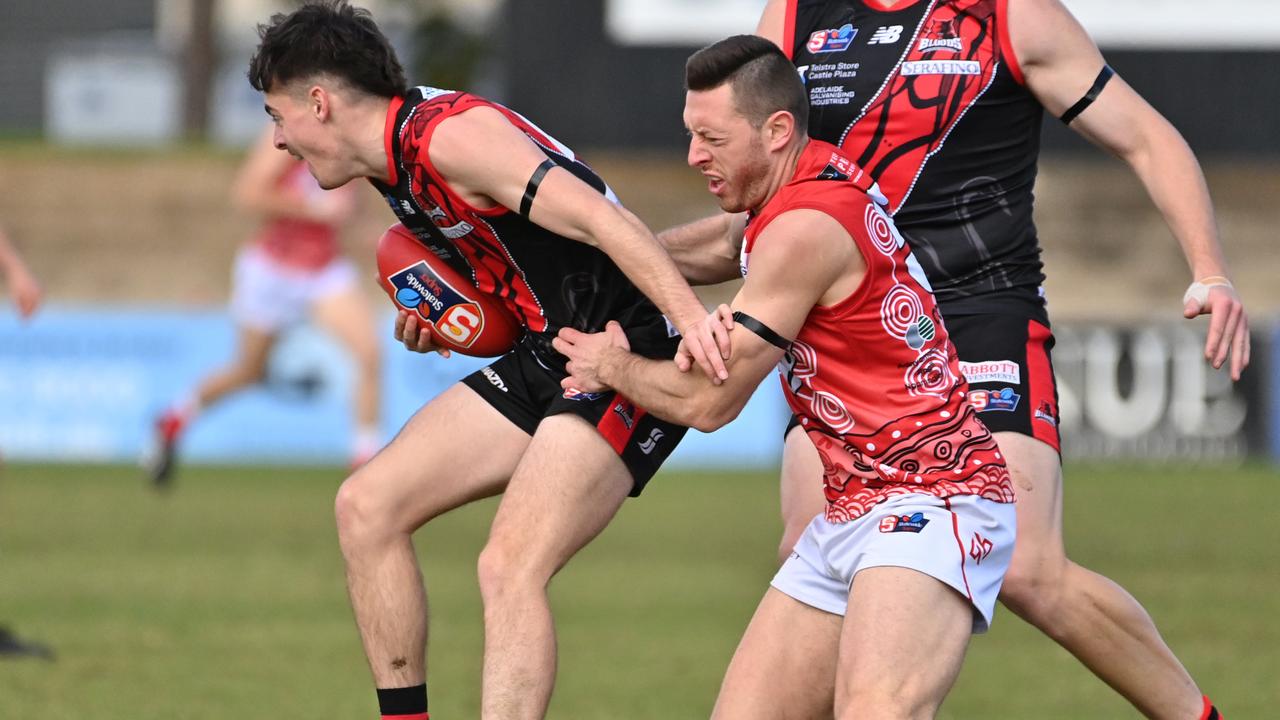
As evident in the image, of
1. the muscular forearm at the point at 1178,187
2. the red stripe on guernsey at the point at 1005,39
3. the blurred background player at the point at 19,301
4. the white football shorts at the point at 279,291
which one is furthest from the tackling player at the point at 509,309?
the white football shorts at the point at 279,291

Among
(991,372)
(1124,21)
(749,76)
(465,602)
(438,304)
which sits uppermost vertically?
(749,76)

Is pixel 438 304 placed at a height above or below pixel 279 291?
above

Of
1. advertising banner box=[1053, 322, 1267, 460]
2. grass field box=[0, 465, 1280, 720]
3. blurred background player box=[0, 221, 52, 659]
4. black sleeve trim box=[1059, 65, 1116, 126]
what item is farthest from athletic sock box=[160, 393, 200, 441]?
black sleeve trim box=[1059, 65, 1116, 126]

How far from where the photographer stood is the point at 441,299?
5.86 m

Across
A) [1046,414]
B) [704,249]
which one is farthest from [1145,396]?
[704,249]

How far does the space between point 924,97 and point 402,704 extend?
230cm

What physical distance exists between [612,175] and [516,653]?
53.0 feet

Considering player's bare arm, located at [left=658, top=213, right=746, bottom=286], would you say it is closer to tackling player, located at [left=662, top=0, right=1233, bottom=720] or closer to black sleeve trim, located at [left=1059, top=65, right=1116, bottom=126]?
tackling player, located at [left=662, top=0, right=1233, bottom=720]

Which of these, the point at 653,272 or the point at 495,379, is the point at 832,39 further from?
the point at 495,379

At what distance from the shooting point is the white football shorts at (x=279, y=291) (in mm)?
14031

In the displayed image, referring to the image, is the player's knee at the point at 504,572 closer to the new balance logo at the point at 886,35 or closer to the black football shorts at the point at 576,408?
the black football shorts at the point at 576,408

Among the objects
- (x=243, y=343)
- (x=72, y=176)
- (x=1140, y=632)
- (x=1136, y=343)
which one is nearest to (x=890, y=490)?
(x=1140, y=632)

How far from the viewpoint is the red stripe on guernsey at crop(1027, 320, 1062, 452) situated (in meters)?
5.59

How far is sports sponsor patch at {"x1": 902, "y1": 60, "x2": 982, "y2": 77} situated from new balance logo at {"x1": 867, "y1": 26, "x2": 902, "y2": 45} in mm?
88
